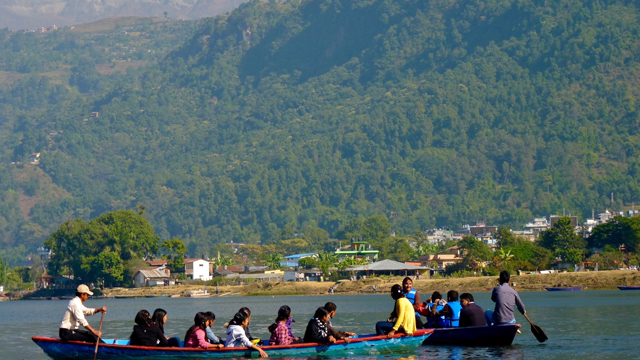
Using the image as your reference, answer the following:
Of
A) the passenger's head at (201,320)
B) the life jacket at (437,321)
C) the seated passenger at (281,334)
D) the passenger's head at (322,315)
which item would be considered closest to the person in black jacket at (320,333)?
the passenger's head at (322,315)

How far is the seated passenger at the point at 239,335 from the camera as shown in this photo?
2906 cm

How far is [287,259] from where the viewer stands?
178125 millimetres

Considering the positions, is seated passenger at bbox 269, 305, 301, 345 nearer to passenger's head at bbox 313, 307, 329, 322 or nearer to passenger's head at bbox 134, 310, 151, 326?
passenger's head at bbox 313, 307, 329, 322

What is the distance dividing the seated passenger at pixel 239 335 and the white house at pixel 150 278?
358 feet

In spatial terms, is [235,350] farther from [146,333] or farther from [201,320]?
[146,333]

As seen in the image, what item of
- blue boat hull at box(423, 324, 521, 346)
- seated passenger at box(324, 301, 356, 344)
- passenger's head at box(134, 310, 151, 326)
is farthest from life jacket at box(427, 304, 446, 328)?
passenger's head at box(134, 310, 151, 326)

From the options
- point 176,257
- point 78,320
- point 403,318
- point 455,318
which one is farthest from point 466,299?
point 176,257

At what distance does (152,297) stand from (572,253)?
5568 centimetres

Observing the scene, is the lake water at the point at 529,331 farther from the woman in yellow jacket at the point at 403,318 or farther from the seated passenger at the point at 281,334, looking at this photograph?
the seated passenger at the point at 281,334

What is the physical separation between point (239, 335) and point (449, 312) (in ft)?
27.6

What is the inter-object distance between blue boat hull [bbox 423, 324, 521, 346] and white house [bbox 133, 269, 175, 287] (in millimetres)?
106739

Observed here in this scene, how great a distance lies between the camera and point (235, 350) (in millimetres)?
29328

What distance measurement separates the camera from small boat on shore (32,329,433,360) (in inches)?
1160

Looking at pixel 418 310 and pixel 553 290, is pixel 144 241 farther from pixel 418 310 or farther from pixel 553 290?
pixel 418 310
